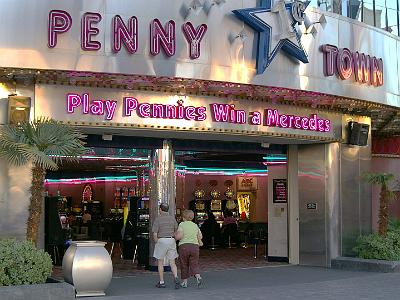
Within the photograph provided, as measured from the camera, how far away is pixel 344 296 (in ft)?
41.5

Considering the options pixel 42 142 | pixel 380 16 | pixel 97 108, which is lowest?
pixel 42 142

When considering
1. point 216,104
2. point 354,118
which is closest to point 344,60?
point 354,118

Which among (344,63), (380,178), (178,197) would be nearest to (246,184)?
(178,197)

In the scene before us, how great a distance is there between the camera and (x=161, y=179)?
16562 mm

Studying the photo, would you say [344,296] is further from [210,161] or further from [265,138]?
[210,161]

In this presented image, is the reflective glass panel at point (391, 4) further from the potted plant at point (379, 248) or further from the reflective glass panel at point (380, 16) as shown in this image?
the potted plant at point (379, 248)

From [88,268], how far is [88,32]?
4.55 metres

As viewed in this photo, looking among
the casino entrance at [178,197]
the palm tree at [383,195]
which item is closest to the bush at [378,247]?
the palm tree at [383,195]

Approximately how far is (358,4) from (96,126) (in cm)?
918

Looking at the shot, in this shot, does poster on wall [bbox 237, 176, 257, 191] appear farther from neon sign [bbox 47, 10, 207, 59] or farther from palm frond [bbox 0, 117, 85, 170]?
palm frond [bbox 0, 117, 85, 170]

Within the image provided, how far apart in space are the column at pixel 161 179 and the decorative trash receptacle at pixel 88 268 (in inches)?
156

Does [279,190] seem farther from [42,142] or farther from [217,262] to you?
[42,142]

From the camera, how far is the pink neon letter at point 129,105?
1438 centimetres

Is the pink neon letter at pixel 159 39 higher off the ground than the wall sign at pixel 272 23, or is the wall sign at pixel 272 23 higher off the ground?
the wall sign at pixel 272 23
